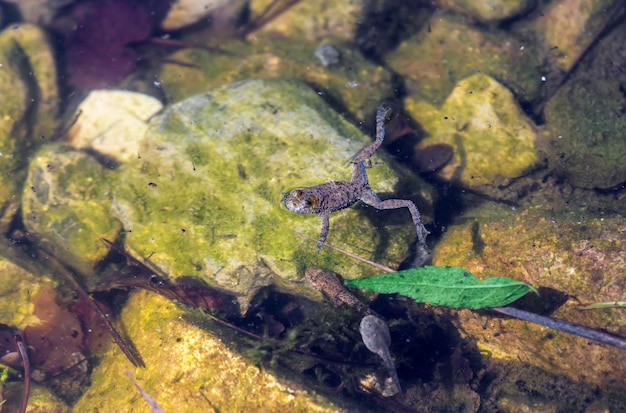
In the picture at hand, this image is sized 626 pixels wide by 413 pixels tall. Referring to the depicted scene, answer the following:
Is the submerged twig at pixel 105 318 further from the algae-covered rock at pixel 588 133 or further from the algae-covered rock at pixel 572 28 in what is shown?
the algae-covered rock at pixel 572 28

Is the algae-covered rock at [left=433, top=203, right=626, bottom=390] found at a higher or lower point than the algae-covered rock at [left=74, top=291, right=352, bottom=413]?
higher

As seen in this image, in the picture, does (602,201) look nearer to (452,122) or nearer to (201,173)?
(452,122)

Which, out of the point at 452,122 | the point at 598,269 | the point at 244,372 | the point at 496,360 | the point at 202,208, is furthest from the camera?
the point at 452,122

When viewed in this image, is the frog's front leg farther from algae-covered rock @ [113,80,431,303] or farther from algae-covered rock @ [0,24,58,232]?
algae-covered rock @ [0,24,58,232]

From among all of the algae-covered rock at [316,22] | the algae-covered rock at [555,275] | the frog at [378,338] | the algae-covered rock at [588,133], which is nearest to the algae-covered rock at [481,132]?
the algae-covered rock at [588,133]

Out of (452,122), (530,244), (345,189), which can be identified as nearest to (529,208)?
(530,244)

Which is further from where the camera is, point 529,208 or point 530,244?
point 529,208

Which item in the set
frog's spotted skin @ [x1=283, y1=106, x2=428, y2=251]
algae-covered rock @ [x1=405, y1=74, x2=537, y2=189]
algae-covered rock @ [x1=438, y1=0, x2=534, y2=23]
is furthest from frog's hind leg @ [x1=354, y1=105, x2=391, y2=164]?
algae-covered rock @ [x1=438, y1=0, x2=534, y2=23]
